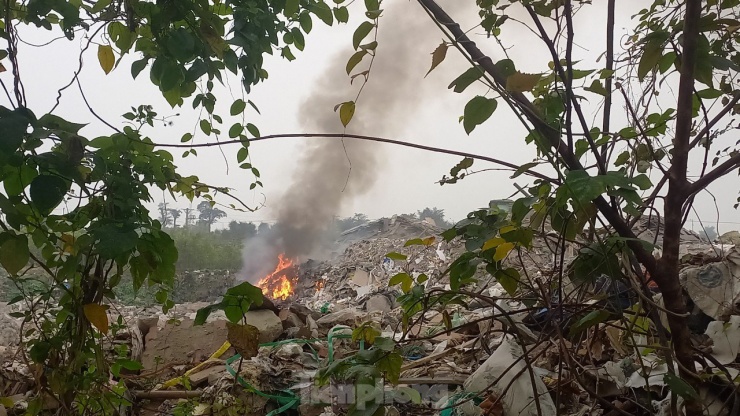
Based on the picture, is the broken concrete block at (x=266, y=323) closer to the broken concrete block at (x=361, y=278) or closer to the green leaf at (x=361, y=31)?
the green leaf at (x=361, y=31)

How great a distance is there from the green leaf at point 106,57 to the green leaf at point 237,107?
31cm

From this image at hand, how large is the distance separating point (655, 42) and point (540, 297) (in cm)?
55

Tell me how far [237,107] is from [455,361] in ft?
5.40

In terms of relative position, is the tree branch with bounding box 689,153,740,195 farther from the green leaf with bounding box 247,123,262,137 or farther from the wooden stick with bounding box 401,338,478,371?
the wooden stick with bounding box 401,338,478,371

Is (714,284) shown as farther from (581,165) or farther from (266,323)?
(266,323)

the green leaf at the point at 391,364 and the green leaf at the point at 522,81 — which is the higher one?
the green leaf at the point at 522,81

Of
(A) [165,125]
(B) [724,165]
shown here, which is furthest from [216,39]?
(B) [724,165]

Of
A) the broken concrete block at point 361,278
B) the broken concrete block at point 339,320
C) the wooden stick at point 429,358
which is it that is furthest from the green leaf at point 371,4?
the broken concrete block at point 361,278

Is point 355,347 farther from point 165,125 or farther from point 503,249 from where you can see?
point 503,249

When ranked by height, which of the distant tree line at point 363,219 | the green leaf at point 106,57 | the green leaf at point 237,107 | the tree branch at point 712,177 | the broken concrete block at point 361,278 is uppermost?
the distant tree line at point 363,219

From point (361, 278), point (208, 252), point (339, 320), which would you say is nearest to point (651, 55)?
point (339, 320)

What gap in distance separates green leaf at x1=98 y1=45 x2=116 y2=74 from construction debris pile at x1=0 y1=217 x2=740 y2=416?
0.69 m

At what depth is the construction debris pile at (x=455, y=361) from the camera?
964mm

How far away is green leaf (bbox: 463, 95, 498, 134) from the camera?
656 millimetres
